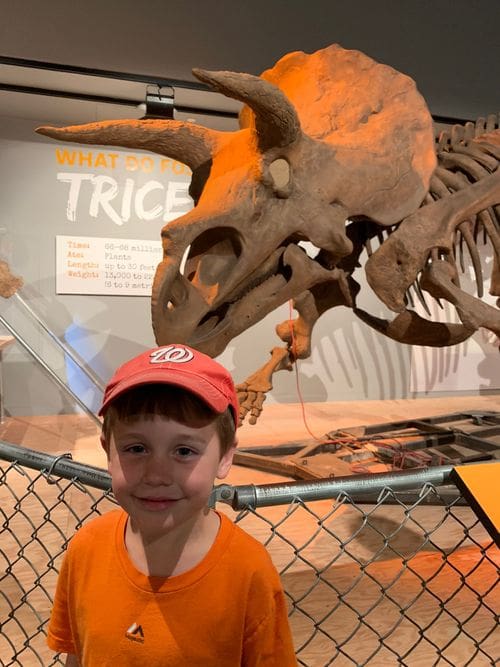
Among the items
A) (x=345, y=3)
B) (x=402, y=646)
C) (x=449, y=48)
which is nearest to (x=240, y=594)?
(x=402, y=646)

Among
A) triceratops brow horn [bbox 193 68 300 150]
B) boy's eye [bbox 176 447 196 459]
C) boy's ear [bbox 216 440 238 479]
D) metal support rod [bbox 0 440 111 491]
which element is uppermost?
triceratops brow horn [bbox 193 68 300 150]

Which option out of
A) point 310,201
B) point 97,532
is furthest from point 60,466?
point 310,201

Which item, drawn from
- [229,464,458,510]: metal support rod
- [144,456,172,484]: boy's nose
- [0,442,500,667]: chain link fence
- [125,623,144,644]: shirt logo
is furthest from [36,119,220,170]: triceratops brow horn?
[125,623,144,644]: shirt logo

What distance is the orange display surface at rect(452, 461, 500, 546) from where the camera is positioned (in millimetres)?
1089

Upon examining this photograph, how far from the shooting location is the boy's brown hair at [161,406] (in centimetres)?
88

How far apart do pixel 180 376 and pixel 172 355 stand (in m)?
0.07

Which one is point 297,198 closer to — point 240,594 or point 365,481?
point 365,481

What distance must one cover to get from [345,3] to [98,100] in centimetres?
195

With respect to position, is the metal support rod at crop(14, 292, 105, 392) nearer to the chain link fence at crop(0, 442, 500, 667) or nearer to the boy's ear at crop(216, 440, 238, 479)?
the chain link fence at crop(0, 442, 500, 667)

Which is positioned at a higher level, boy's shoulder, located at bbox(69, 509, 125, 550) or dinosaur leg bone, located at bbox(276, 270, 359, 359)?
dinosaur leg bone, located at bbox(276, 270, 359, 359)

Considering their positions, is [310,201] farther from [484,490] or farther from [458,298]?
[484,490]

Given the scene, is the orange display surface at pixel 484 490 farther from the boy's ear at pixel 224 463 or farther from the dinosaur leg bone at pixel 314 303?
the dinosaur leg bone at pixel 314 303

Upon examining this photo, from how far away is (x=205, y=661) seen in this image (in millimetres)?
920

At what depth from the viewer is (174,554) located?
36.8 inches
